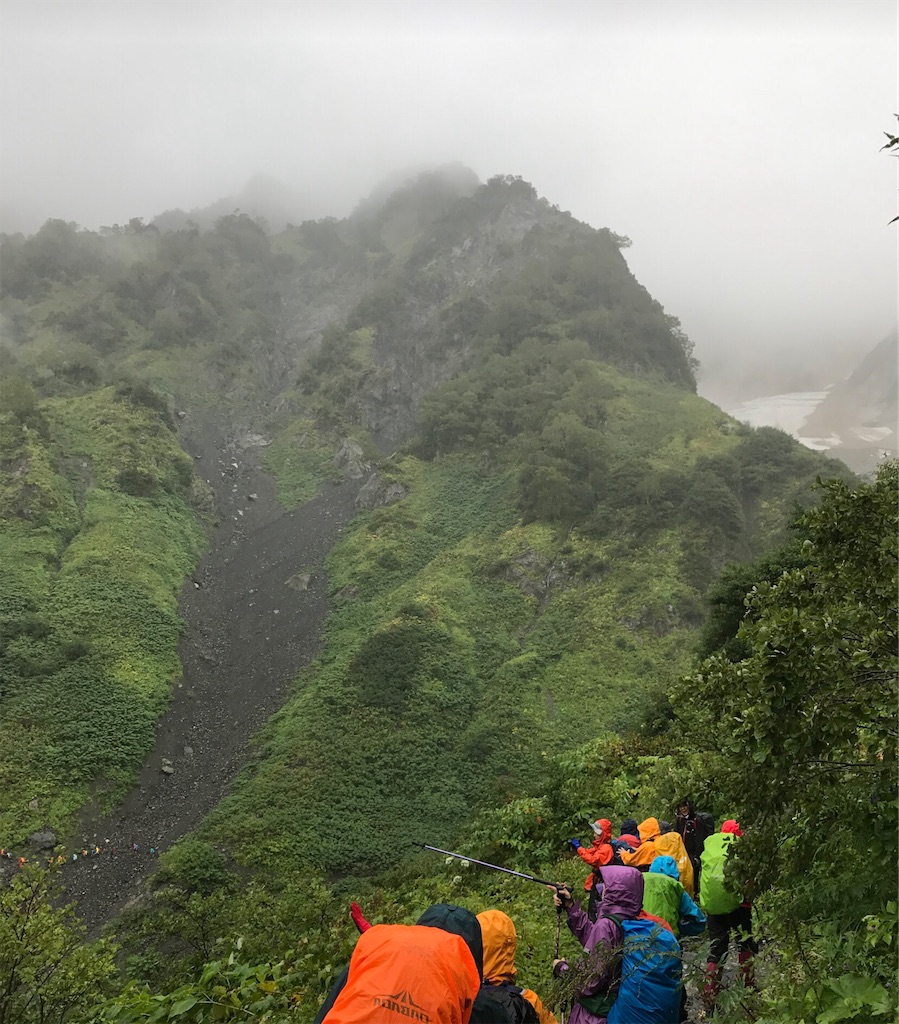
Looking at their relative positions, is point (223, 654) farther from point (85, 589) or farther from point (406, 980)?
point (406, 980)

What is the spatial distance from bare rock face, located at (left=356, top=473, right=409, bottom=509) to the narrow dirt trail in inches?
56.4

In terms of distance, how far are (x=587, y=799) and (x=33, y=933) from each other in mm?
10668

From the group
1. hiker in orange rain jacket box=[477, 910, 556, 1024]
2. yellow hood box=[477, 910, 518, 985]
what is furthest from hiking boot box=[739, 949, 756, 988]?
yellow hood box=[477, 910, 518, 985]

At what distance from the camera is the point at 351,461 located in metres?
58.0

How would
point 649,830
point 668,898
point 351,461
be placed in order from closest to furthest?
point 668,898 < point 649,830 < point 351,461

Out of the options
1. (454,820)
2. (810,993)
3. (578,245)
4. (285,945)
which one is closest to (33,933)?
(285,945)

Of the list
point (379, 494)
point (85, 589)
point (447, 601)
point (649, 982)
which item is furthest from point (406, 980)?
point (379, 494)

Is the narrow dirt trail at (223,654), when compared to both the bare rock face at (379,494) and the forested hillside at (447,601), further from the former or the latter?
the bare rock face at (379,494)

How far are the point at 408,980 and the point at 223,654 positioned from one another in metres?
34.4

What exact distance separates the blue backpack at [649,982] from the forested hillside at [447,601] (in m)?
0.59

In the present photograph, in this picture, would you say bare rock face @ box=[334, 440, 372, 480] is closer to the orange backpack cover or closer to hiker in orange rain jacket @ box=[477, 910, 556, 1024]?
→ hiker in orange rain jacket @ box=[477, 910, 556, 1024]

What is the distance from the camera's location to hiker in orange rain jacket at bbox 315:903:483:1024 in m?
3.17

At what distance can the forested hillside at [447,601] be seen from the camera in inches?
170

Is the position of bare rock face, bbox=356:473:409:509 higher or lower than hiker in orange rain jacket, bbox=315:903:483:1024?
lower
